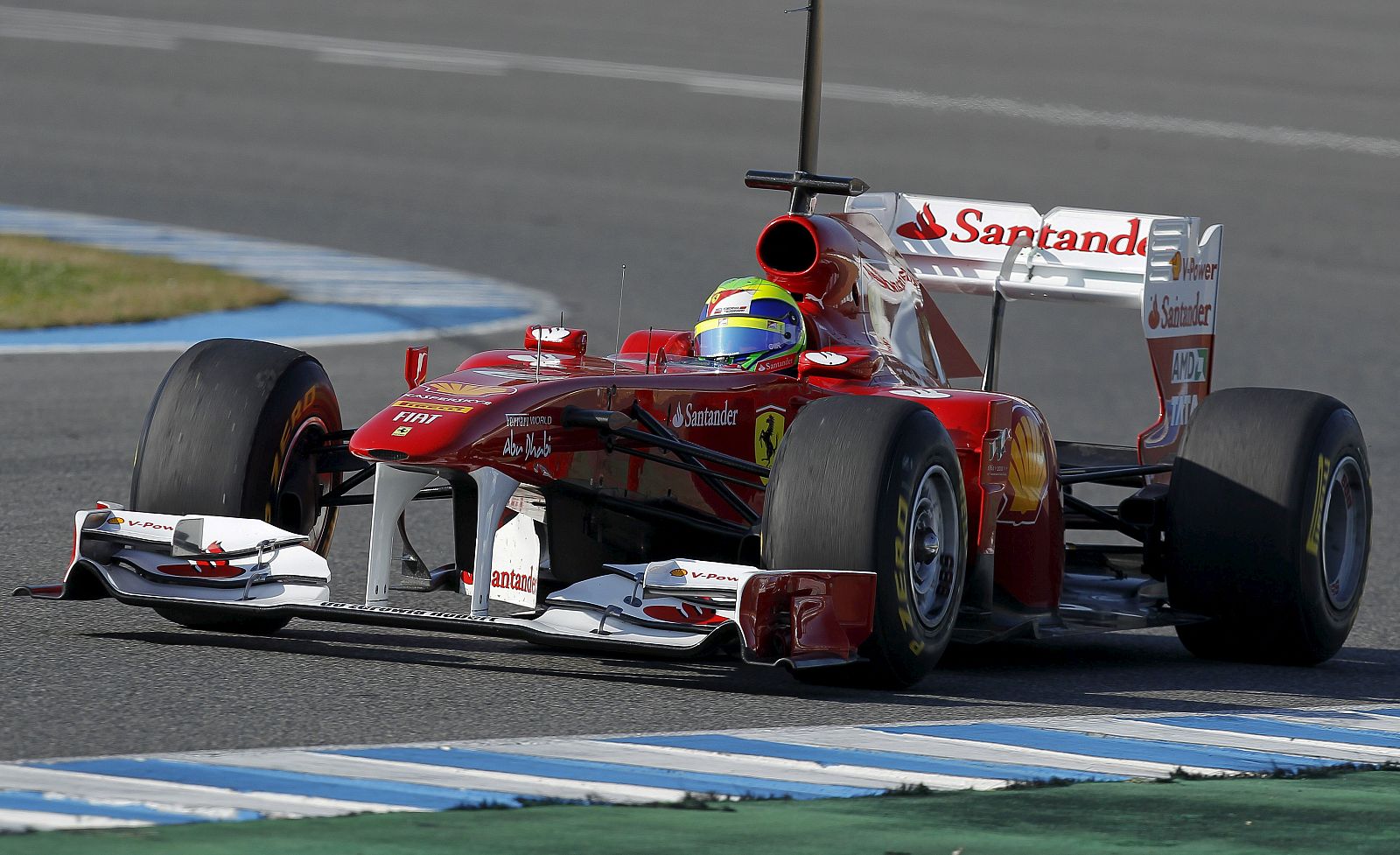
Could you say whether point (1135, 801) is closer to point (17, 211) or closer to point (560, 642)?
point (560, 642)

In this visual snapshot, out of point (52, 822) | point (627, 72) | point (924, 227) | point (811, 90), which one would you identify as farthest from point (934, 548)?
point (627, 72)

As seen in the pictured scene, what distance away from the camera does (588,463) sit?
6.39 m

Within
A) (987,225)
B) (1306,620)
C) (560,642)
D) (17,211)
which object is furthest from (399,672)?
(17,211)

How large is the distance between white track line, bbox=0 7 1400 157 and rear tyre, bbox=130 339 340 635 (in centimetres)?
1930

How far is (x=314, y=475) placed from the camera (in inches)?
270

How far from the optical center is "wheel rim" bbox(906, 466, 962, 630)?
631 cm

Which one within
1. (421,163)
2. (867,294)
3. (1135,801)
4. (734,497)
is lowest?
(1135,801)

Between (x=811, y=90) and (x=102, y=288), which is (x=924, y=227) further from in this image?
(x=102, y=288)

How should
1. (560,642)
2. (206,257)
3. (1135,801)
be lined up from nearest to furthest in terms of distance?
(1135,801), (560,642), (206,257)

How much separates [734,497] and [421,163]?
16307 millimetres

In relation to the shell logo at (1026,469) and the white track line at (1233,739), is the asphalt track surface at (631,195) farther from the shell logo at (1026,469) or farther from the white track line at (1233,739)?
the shell logo at (1026,469)

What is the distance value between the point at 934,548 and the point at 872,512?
489 mm

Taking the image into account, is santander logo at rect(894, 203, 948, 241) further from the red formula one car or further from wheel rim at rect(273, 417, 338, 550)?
wheel rim at rect(273, 417, 338, 550)

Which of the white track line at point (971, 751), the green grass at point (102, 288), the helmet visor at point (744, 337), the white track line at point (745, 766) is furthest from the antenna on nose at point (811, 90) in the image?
the green grass at point (102, 288)
